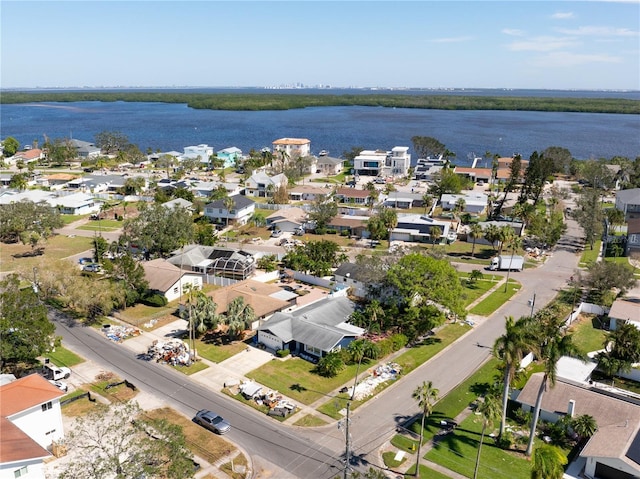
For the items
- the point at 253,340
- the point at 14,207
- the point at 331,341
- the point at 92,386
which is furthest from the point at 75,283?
the point at 14,207

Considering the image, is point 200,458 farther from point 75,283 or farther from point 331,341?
point 75,283

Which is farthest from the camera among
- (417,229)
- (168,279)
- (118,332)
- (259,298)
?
(417,229)

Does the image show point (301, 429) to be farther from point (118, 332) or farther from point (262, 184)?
point (262, 184)

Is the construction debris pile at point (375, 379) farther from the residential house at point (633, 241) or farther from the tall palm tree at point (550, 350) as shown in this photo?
the residential house at point (633, 241)

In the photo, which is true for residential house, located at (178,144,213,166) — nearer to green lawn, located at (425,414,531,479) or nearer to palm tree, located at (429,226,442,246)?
palm tree, located at (429,226,442,246)

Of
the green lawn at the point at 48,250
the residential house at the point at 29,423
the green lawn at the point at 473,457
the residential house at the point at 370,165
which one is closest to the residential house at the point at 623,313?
the green lawn at the point at 473,457

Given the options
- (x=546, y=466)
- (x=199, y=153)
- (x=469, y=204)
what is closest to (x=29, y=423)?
(x=546, y=466)

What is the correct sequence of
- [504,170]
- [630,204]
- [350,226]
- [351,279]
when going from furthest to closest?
1. [504,170]
2. [630,204]
3. [350,226]
4. [351,279]

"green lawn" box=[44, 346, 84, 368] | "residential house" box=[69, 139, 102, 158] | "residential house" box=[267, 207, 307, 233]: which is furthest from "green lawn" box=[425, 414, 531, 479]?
"residential house" box=[69, 139, 102, 158]

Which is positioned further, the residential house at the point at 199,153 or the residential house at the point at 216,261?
the residential house at the point at 199,153
